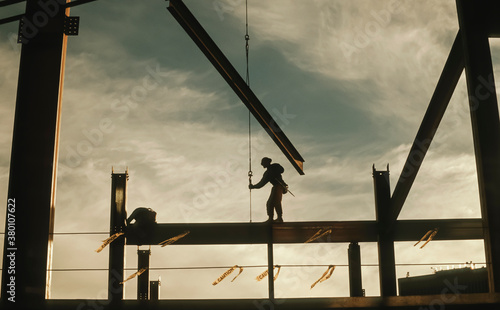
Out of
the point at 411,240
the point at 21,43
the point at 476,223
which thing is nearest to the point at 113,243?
the point at 21,43

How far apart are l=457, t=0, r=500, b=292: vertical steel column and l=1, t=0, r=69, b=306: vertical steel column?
711 centimetres

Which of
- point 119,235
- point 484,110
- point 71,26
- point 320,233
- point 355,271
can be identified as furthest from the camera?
point 355,271

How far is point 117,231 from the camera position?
14.0m

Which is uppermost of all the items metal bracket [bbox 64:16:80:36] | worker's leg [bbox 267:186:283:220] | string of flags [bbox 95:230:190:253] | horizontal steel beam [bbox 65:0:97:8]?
horizontal steel beam [bbox 65:0:97:8]

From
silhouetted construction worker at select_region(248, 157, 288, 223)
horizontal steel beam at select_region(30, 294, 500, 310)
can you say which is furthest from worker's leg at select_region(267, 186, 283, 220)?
horizontal steel beam at select_region(30, 294, 500, 310)

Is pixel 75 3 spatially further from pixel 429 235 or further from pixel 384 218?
pixel 429 235

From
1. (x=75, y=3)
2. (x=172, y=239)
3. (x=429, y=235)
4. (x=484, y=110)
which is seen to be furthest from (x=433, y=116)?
(x=75, y=3)

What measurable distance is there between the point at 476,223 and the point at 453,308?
21.8 ft

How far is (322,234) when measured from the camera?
15195 mm

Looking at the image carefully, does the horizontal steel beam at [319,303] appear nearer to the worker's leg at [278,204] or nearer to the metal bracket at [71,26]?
the metal bracket at [71,26]

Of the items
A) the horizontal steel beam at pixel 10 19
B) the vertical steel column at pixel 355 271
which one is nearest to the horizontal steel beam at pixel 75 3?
the horizontal steel beam at pixel 10 19

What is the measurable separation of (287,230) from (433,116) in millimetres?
4833

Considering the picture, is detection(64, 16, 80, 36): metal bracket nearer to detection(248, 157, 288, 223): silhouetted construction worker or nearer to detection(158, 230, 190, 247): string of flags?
detection(158, 230, 190, 247): string of flags

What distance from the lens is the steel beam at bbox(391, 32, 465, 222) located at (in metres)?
11.5
